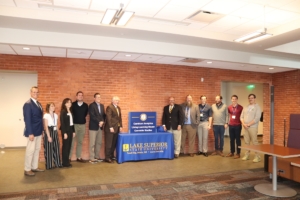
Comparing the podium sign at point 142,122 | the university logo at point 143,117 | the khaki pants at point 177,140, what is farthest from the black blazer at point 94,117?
the khaki pants at point 177,140

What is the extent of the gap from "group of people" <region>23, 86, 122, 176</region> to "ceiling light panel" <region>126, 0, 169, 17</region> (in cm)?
271

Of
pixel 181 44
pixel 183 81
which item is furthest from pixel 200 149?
pixel 181 44

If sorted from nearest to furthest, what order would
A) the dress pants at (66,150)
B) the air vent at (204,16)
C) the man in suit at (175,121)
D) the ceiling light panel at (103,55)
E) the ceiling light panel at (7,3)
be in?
the ceiling light panel at (7,3) → the air vent at (204,16) → the dress pants at (66,150) → the ceiling light panel at (103,55) → the man in suit at (175,121)

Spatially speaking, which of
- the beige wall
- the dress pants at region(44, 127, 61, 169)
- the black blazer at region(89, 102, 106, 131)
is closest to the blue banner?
the black blazer at region(89, 102, 106, 131)

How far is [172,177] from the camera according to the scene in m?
5.00

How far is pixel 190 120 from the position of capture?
23.2 feet

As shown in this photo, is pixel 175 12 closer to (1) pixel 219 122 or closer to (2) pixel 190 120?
(2) pixel 190 120

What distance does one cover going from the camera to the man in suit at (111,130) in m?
6.12

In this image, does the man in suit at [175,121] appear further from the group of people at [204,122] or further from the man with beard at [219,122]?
the man with beard at [219,122]

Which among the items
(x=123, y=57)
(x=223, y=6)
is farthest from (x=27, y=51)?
(x=223, y=6)

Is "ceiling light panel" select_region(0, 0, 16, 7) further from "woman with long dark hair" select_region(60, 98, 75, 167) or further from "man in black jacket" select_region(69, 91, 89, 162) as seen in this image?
"man in black jacket" select_region(69, 91, 89, 162)

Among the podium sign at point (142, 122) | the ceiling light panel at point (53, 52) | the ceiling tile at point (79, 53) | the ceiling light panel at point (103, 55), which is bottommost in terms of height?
the podium sign at point (142, 122)

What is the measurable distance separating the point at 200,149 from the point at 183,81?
6.95 ft

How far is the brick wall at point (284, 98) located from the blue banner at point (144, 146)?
4.55 meters
